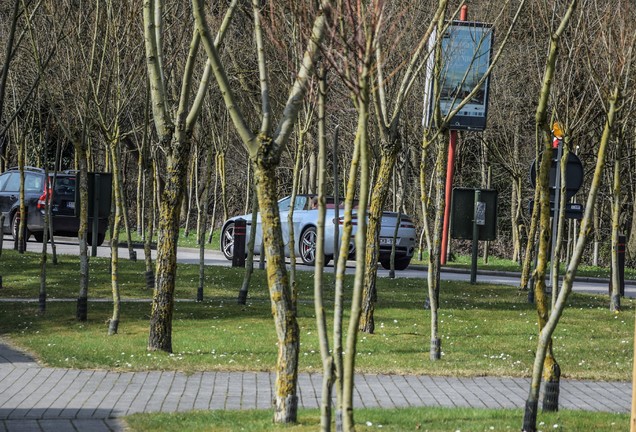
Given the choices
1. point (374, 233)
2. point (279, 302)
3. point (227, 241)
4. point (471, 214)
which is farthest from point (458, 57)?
point (227, 241)

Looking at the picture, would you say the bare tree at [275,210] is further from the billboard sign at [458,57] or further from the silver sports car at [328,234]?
the silver sports car at [328,234]

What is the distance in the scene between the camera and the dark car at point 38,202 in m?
29.1

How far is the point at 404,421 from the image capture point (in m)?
8.59

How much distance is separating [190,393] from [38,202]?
19.7 m

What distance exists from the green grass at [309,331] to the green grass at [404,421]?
8.36 ft

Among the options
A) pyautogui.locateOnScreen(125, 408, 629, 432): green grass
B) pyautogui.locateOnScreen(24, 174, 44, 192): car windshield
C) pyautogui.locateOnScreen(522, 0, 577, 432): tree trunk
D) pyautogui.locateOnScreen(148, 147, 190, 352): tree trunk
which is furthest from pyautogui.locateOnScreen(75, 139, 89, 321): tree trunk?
pyautogui.locateOnScreen(24, 174, 44, 192): car windshield

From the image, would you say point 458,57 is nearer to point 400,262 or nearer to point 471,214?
point 471,214

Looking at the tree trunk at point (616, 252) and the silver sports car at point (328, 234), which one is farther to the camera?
the silver sports car at point (328, 234)

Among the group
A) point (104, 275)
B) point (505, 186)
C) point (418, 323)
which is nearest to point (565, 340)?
point (418, 323)

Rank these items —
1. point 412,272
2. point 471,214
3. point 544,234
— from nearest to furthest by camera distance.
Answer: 1. point 544,234
2. point 471,214
3. point 412,272

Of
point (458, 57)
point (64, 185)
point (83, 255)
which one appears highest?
point (458, 57)

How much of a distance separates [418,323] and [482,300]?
3827 millimetres

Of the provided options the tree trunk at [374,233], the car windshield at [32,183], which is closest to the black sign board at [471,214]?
the tree trunk at [374,233]

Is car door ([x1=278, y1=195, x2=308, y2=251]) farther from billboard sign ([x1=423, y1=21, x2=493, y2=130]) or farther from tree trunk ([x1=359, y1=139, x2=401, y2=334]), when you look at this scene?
tree trunk ([x1=359, y1=139, x2=401, y2=334])
